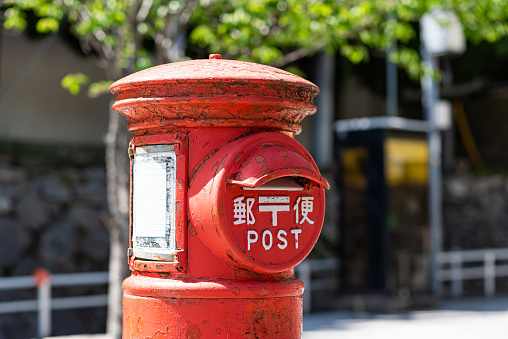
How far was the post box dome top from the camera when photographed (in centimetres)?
333

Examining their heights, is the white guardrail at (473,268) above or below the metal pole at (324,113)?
below

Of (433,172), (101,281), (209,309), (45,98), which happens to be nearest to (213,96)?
(209,309)

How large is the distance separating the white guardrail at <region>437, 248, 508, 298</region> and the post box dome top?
33.6ft

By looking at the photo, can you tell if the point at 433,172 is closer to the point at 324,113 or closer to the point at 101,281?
the point at 324,113

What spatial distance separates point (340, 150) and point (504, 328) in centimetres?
400

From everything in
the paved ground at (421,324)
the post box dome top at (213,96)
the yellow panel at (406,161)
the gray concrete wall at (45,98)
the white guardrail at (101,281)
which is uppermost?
the gray concrete wall at (45,98)

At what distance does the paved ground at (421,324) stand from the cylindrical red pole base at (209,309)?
20.4 feet

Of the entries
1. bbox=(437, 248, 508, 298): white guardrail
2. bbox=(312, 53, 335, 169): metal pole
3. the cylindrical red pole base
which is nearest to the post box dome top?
the cylindrical red pole base

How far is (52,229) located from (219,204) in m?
10.0

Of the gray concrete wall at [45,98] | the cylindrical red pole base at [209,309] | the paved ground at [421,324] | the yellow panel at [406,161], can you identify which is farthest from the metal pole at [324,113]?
the cylindrical red pole base at [209,309]

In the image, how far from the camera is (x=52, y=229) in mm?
12711

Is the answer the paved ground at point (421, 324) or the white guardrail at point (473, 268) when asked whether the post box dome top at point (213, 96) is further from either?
the white guardrail at point (473, 268)

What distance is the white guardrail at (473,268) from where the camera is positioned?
44.4ft

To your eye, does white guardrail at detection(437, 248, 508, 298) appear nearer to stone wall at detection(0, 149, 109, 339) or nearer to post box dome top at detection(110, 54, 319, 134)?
stone wall at detection(0, 149, 109, 339)
